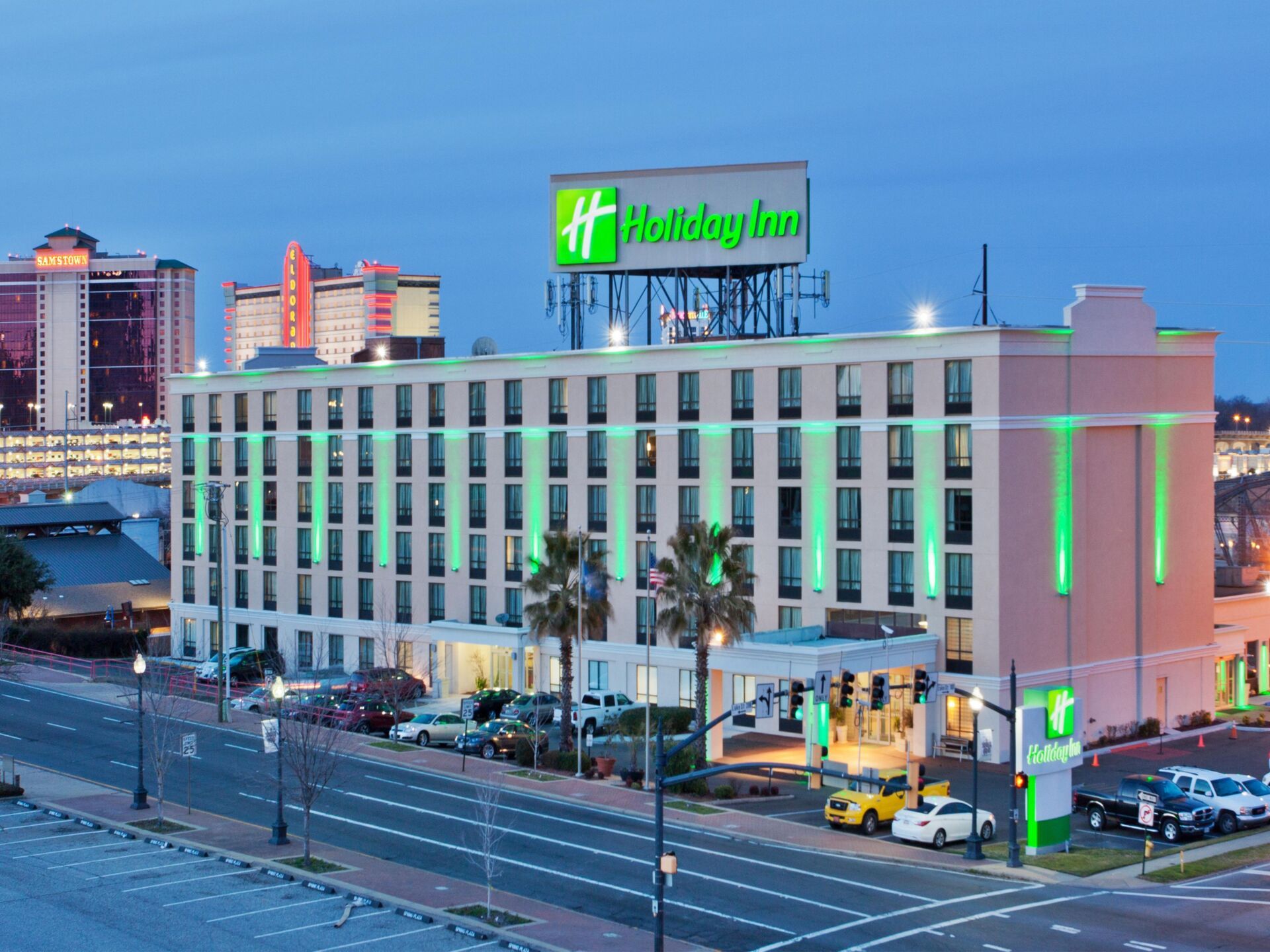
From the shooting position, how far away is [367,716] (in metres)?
64.2

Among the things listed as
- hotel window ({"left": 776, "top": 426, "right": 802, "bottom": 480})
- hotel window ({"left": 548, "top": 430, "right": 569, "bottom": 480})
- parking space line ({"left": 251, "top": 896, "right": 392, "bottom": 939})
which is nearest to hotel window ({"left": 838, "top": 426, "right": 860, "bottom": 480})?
hotel window ({"left": 776, "top": 426, "right": 802, "bottom": 480})

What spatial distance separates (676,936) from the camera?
1364 inches

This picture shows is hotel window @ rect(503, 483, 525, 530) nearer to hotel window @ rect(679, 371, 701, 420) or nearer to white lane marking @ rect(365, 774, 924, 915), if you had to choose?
hotel window @ rect(679, 371, 701, 420)

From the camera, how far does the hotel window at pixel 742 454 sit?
2675 inches

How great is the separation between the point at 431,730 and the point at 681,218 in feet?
92.9

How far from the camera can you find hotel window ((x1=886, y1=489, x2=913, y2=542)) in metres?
62.7

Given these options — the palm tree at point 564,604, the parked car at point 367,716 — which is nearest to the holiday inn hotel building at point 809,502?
the parked car at point 367,716

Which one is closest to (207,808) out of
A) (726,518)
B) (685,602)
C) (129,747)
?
(129,747)

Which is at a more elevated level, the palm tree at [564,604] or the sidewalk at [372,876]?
the palm tree at [564,604]

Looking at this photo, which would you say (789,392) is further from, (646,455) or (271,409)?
(271,409)

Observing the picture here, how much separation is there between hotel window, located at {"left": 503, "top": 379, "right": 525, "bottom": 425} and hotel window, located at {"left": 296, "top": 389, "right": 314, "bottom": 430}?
13.8 m

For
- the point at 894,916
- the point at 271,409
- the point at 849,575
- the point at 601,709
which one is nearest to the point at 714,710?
the point at 601,709

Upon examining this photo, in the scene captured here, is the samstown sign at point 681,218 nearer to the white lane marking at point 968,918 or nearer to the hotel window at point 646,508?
the hotel window at point 646,508

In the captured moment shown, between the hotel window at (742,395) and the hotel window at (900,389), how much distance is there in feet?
23.0
